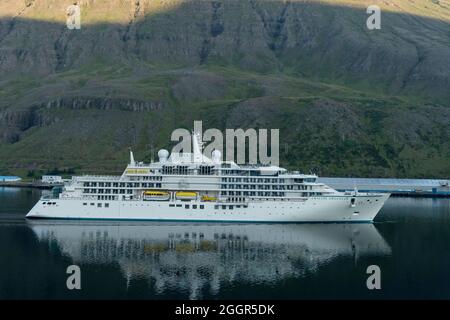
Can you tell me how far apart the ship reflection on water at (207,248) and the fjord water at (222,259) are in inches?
4.0

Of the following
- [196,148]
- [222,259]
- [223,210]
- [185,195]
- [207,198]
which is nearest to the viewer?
[222,259]

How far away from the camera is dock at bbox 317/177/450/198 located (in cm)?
14800

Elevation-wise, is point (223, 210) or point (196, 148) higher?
point (196, 148)

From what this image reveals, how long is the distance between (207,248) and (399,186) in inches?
3679

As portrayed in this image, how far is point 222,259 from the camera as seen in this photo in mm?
65750

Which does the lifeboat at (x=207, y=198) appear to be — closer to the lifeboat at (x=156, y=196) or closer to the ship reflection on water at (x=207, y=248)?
the ship reflection on water at (x=207, y=248)

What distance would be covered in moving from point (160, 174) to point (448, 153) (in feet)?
384

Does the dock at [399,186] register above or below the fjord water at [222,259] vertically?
above

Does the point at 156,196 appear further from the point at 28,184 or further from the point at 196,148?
the point at 28,184

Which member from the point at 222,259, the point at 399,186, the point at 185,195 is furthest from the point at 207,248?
the point at 399,186

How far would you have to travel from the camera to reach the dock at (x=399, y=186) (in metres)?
148

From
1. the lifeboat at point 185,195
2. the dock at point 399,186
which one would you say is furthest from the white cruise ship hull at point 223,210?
the dock at point 399,186

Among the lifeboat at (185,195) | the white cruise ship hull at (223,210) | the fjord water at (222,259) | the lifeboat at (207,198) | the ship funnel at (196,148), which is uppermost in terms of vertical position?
the ship funnel at (196,148)
